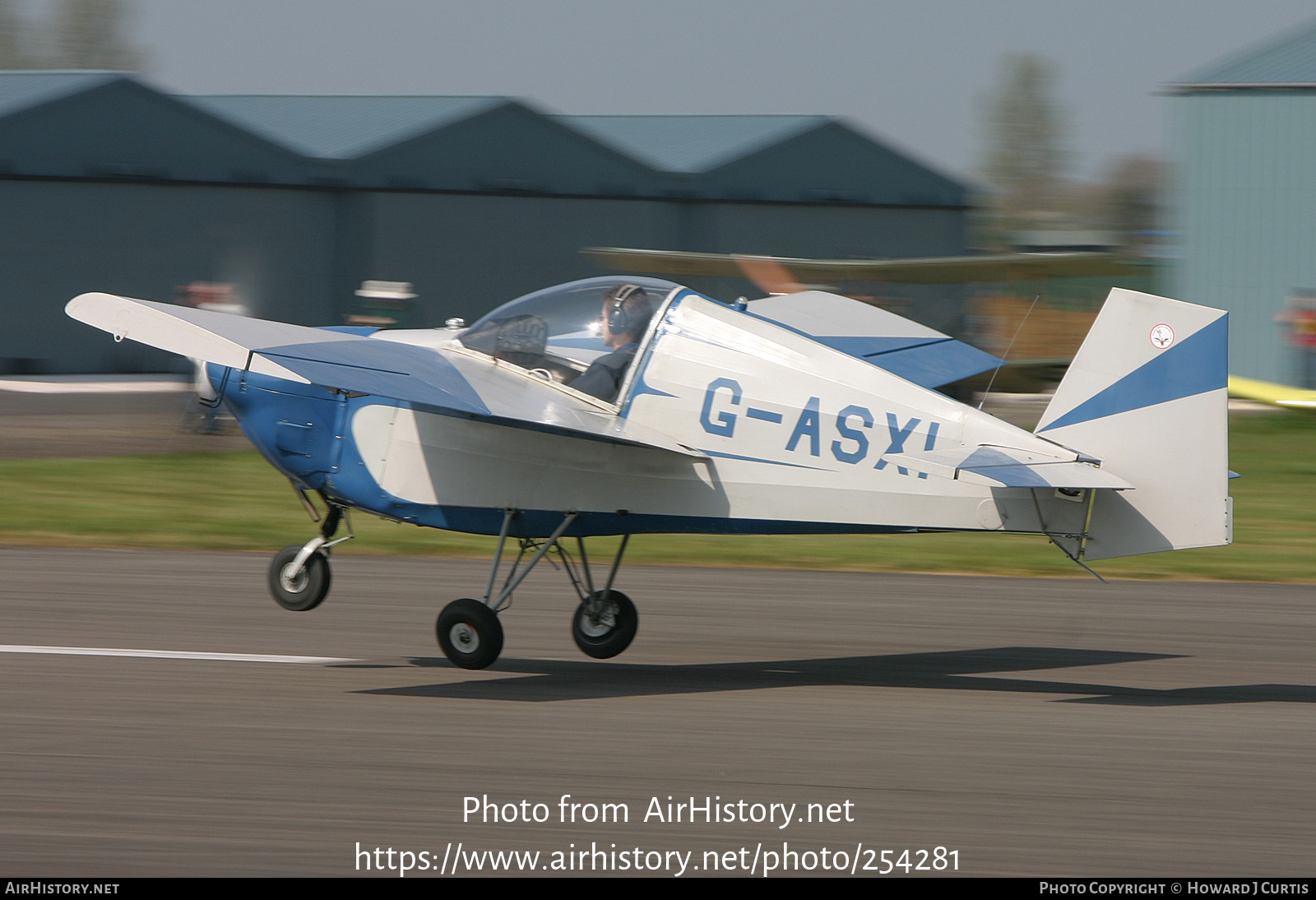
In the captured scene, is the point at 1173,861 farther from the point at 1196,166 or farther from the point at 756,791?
the point at 1196,166

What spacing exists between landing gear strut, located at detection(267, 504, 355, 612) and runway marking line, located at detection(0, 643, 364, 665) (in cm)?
37

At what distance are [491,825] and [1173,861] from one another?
261 cm

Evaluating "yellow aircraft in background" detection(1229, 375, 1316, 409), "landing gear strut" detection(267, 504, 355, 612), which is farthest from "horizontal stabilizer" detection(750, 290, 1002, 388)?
"yellow aircraft in background" detection(1229, 375, 1316, 409)

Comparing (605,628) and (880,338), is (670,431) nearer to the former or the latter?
(605,628)

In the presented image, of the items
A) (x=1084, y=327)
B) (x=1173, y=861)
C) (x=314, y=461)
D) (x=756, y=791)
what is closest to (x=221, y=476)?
(x=314, y=461)

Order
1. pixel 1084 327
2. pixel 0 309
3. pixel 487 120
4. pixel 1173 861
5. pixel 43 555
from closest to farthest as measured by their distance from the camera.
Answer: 1. pixel 1173 861
2. pixel 43 555
3. pixel 1084 327
4. pixel 0 309
5. pixel 487 120

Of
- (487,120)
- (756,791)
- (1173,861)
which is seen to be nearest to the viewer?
(1173,861)

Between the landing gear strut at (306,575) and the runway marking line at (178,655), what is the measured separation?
375 millimetres

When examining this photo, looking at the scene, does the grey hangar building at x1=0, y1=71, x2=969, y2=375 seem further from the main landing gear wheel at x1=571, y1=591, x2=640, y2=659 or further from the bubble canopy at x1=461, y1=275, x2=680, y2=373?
the bubble canopy at x1=461, y1=275, x2=680, y2=373

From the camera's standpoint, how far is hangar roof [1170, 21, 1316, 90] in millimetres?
37562

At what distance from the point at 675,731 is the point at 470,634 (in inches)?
66.6

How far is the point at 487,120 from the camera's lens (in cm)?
4450

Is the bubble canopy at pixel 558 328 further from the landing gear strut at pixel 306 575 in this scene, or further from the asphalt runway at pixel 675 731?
the asphalt runway at pixel 675 731

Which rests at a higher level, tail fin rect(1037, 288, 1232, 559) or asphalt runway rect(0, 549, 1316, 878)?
tail fin rect(1037, 288, 1232, 559)
